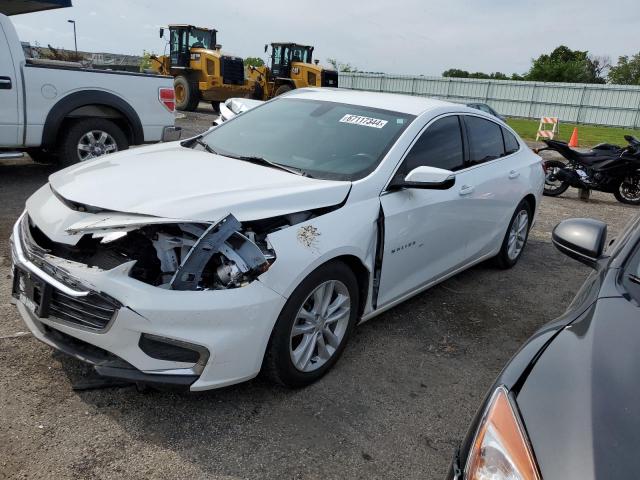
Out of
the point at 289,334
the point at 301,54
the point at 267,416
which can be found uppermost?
the point at 301,54

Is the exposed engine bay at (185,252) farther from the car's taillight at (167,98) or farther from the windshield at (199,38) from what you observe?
the windshield at (199,38)

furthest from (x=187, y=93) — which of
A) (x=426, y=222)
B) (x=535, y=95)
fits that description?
(x=535, y=95)

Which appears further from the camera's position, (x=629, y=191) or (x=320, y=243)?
(x=629, y=191)

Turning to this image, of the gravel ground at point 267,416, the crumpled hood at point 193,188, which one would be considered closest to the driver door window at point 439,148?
the crumpled hood at point 193,188

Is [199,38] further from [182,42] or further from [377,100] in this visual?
[377,100]

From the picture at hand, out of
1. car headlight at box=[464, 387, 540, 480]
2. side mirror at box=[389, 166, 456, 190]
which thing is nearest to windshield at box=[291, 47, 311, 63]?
side mirror at box=[389, 166, 456, 190]

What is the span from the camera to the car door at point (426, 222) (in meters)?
3.34

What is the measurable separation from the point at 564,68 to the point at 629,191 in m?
60.8

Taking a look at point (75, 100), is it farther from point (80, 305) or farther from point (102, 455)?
point (102, 455)

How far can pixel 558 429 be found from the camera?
4.83ft

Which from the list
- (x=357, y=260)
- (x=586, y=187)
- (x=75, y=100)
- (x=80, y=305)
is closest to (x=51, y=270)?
(x=80, y=305)

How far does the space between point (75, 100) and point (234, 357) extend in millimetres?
5392

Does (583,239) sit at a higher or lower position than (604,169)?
higher

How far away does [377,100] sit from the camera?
4117 millimetres
